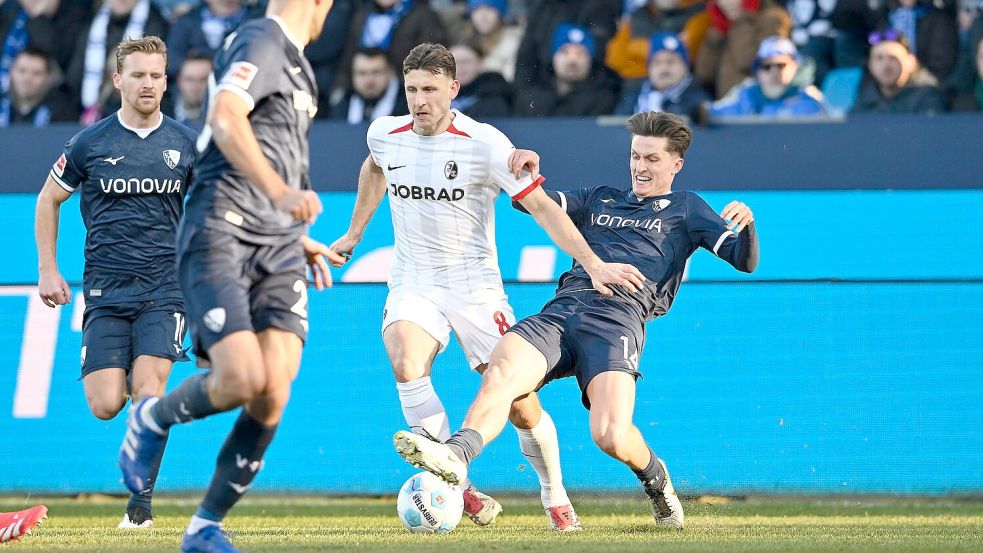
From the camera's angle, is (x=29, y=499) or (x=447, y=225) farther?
(x=29, y=499)

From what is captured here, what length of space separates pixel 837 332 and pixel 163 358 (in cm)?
406

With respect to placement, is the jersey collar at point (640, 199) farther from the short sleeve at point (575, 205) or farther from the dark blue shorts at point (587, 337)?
the dark blue shorts at point (587, 337)

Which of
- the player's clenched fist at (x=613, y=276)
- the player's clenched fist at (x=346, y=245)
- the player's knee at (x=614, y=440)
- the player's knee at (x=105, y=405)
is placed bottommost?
the player's knee at (x=105, y=405)

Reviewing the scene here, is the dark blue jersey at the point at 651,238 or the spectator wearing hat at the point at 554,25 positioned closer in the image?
the dark blue jersey at the point at 651,238

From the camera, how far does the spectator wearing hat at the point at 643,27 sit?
1015cm

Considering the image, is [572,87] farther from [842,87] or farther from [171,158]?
[171,158]

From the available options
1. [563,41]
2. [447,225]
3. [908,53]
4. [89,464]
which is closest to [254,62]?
[447,225]

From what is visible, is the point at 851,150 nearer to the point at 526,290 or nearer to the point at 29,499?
the point at 526,290

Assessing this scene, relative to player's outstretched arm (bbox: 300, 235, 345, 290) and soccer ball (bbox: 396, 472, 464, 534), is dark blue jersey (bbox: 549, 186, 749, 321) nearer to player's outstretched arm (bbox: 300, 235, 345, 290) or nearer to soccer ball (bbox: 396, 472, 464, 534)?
soccer ball (bbox: 396, 472, 464, 534)

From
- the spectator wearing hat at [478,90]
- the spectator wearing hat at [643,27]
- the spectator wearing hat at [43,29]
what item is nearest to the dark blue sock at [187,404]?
the spectator wearing hat at [478,90]

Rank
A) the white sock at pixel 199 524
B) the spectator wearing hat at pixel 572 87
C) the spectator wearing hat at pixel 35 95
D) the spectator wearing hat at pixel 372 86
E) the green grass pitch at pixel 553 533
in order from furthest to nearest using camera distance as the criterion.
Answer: the spectator wearing hat at pixel 35 95 < the spectator wearing hat at pixel 372 86 < the spectator wearing hat at pixel 572 87 < the green grass pitch at pixel 553 533 < the white sock at pixel 199 524

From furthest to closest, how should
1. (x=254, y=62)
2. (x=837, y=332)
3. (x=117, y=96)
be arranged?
(x=117, y=96)
(x=837, y=332)
(x=254, y=62)

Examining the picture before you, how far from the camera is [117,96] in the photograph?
10.5 metres

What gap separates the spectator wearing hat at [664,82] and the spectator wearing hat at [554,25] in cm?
54
